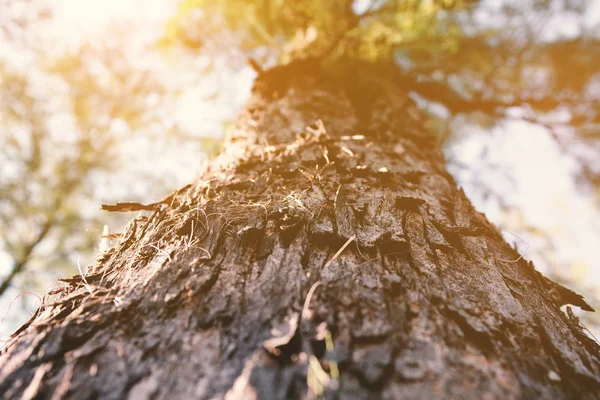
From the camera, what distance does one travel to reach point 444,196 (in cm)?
179

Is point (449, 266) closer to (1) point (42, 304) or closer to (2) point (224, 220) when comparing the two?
(2) point (224, 220)

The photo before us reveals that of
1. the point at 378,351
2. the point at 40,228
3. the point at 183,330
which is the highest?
the point at 40,228

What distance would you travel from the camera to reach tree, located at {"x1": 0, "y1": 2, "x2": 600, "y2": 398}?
836 mm

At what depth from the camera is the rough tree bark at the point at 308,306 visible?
83 cm

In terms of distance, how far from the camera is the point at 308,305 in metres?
1.00

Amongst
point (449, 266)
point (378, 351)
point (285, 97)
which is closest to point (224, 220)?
point (378, 351)

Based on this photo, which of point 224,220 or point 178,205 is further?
point 178,205

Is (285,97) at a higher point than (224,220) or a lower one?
higher

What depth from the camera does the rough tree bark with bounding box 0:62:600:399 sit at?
2.74 ft

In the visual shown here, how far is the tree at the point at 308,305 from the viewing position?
0.84 meters

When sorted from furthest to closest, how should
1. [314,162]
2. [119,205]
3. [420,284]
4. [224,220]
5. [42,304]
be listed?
[314,162] → [119,205] → [224,220] → [42,304] → [420,284]

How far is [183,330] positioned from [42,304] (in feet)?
2.33

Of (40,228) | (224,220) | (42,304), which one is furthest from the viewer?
(40,228)

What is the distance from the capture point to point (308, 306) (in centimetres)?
100
